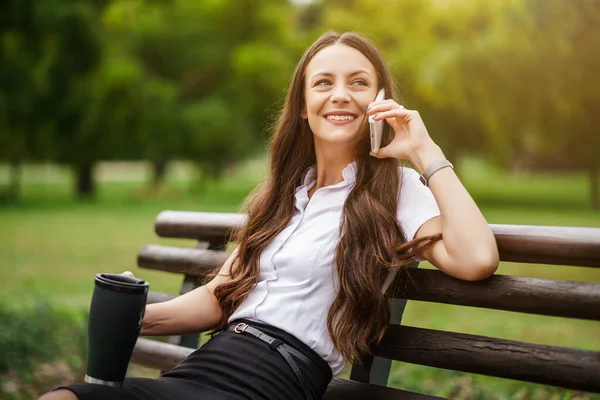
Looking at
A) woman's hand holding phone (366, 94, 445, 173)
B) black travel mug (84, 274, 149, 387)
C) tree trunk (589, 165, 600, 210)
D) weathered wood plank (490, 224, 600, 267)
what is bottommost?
tree trunk (589, 165, 600, 210)

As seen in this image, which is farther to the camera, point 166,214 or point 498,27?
point 498,27

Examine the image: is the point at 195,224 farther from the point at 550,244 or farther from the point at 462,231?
the point at 550,244

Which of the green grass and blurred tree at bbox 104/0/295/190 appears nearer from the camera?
the green grass

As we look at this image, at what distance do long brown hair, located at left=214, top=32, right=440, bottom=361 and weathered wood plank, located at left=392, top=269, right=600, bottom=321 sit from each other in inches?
5.5

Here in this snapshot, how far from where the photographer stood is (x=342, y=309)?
96.7 inches

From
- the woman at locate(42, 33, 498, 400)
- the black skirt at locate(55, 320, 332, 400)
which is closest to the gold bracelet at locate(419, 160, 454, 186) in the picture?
the woman at locate(42, 33, 498, 400)

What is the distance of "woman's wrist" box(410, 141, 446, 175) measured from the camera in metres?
2.45

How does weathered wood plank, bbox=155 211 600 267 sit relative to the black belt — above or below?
above

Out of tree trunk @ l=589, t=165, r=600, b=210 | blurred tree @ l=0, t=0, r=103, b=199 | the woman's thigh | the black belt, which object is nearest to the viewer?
the woman's thigh

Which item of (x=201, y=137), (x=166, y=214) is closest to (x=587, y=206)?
(x=201, y=137)

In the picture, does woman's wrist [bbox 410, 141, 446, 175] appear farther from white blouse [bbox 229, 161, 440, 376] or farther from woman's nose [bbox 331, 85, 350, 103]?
woman's nose [bbox 331, 85, 350, 103]

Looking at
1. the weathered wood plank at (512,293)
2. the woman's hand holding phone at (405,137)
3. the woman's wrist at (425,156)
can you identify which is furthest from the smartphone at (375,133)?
the weathered wood plank at (512,293)

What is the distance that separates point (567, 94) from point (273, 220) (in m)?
18.2

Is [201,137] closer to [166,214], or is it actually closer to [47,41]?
[47,41]
